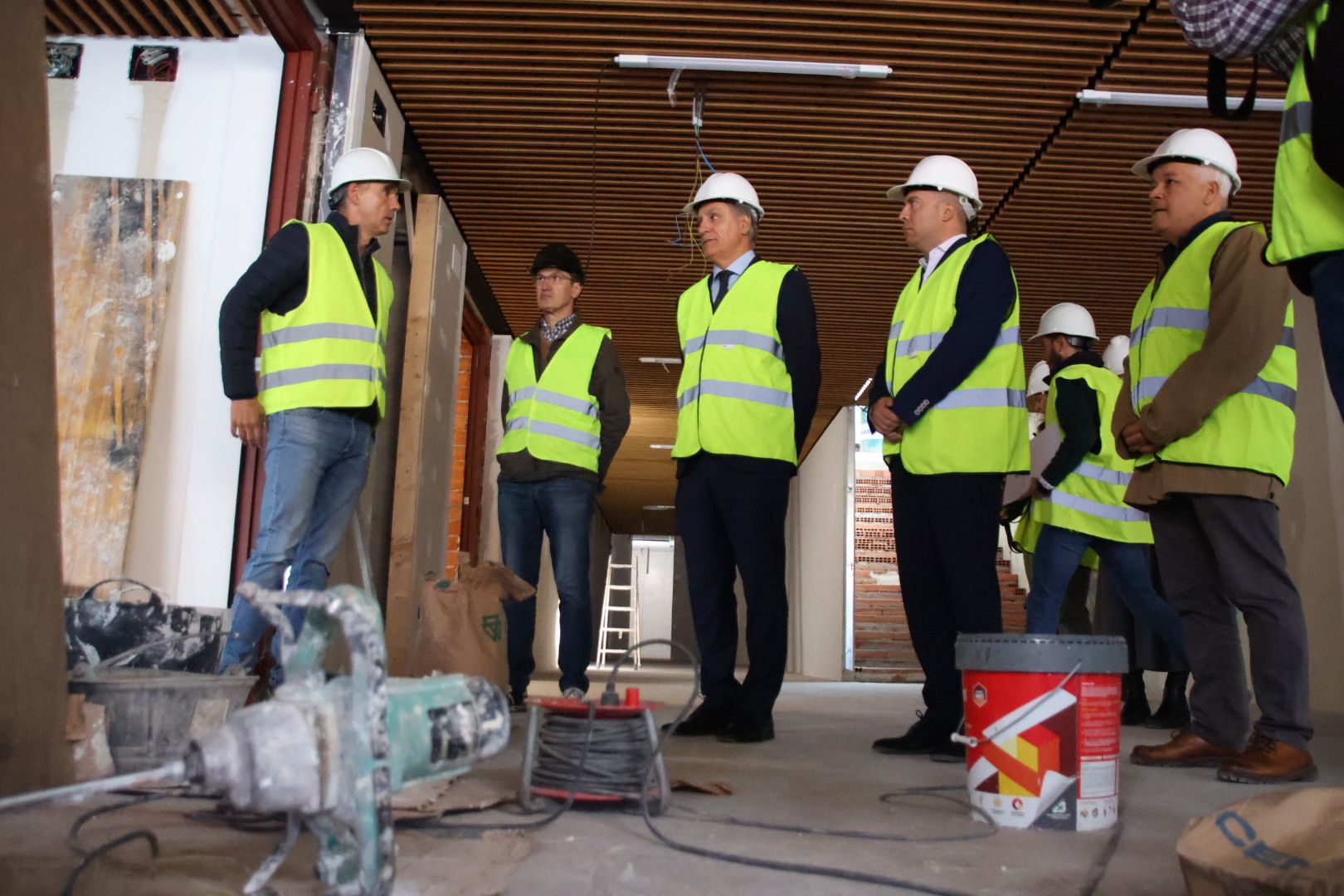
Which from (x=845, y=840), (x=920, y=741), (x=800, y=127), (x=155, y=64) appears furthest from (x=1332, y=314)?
(x=155, y=64)

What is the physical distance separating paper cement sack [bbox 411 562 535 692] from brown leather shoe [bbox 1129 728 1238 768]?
6.33 feet

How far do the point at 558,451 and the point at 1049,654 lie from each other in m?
2.36

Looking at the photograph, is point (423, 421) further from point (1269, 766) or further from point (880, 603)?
point (880, 603)

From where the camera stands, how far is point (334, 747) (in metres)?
1.05

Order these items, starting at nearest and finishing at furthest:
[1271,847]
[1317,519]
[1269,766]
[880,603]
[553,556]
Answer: [1271,847] < [1269,766] < [553,556] < [1317,519] < [880,603]

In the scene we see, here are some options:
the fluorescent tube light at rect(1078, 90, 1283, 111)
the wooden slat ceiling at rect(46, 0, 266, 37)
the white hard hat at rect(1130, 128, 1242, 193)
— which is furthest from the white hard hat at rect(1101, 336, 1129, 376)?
the wooden slat ceiling at rect(46, 0, 266, 37)

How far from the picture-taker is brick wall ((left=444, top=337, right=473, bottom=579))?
6.61 metres

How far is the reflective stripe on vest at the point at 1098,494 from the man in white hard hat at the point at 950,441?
128 cm

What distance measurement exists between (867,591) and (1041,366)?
519 cm

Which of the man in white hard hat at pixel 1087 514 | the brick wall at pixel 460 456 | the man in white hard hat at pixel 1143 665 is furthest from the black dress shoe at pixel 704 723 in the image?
the brick wall at pixel 460 456

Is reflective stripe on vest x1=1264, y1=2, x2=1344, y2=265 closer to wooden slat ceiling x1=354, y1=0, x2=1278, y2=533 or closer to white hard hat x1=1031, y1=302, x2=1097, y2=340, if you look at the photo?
wooden slat ceiling x1=354, y1=0, x2=1278, y2=533

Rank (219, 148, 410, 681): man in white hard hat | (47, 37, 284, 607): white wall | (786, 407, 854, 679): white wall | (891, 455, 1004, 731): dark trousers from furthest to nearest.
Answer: (786, 407, 854, 679): white wall → (47, 37, 284, 607): white wall → (219, 148, 410, 681): man in white hard hat → (891, 455, 1004, 731): dark trousers

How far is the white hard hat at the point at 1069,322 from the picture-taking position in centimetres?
434

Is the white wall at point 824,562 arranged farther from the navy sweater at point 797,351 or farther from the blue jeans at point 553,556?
the navy sweater at point 797,351
